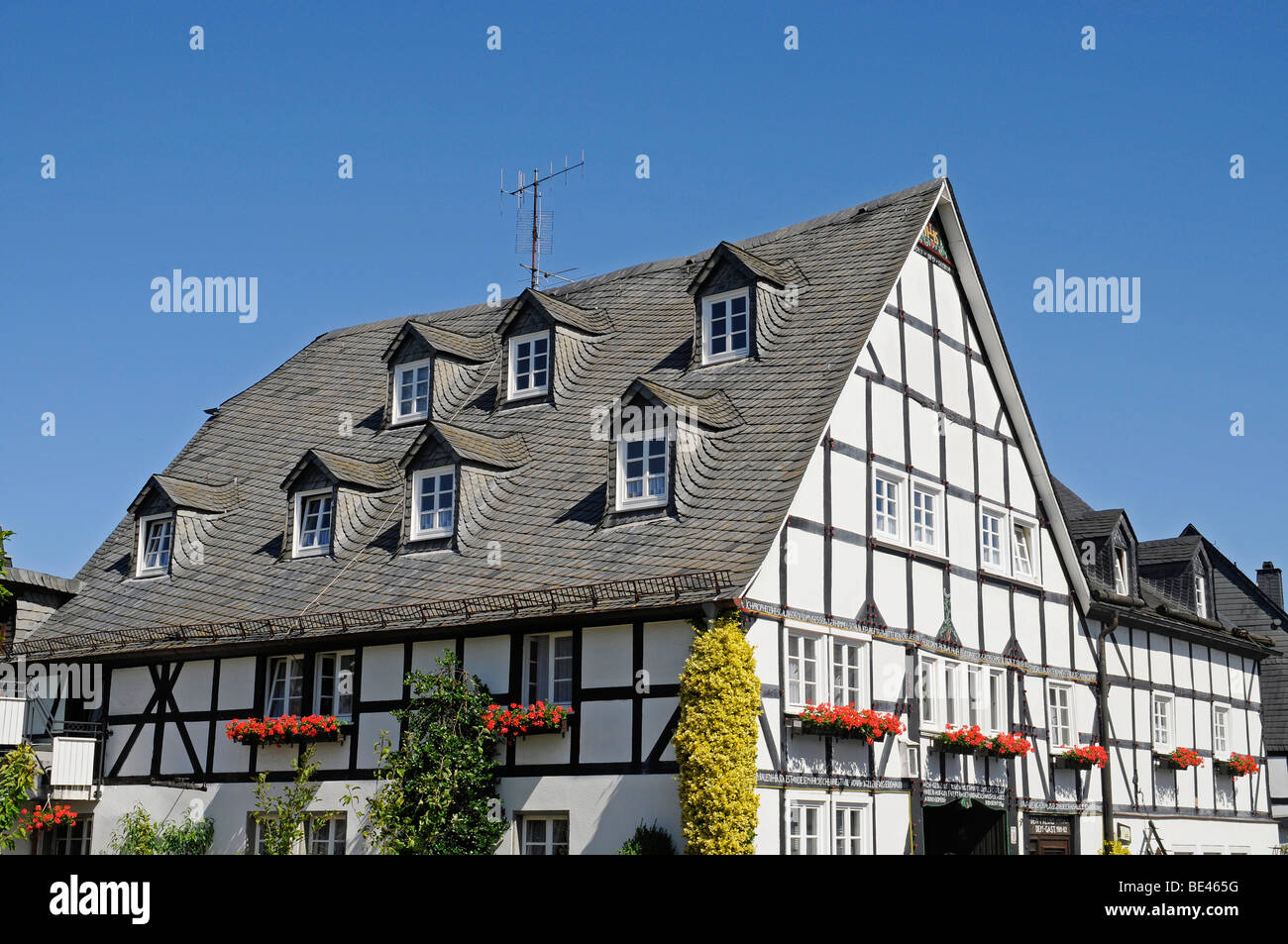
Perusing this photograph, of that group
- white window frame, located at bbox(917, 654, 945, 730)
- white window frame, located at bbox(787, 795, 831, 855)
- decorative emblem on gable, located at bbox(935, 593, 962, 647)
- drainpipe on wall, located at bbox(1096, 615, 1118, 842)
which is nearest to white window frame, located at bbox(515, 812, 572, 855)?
white window frame, located at bbox(787, 795, 831, 855)

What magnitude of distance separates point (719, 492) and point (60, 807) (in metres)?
12.3

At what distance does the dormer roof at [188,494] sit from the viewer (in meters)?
26.7

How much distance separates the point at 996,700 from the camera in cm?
2395

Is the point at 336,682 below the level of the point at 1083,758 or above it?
above

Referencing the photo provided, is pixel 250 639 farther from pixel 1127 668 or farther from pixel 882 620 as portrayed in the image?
pixel 1127 668

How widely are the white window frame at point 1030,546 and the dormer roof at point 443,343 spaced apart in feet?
33.7

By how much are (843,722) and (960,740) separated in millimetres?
3456

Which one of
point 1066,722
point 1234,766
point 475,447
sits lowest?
point 1234,766

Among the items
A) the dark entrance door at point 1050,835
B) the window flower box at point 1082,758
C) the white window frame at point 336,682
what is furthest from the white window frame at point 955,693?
the white window frame at point 336,682

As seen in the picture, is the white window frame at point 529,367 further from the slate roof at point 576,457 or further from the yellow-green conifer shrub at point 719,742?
the yellow-green conifer shrub at point 719,742

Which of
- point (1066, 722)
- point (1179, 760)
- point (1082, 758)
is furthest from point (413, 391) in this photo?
point (1179, 760)

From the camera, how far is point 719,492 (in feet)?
66.8

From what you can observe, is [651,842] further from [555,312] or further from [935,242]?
[935,242]
